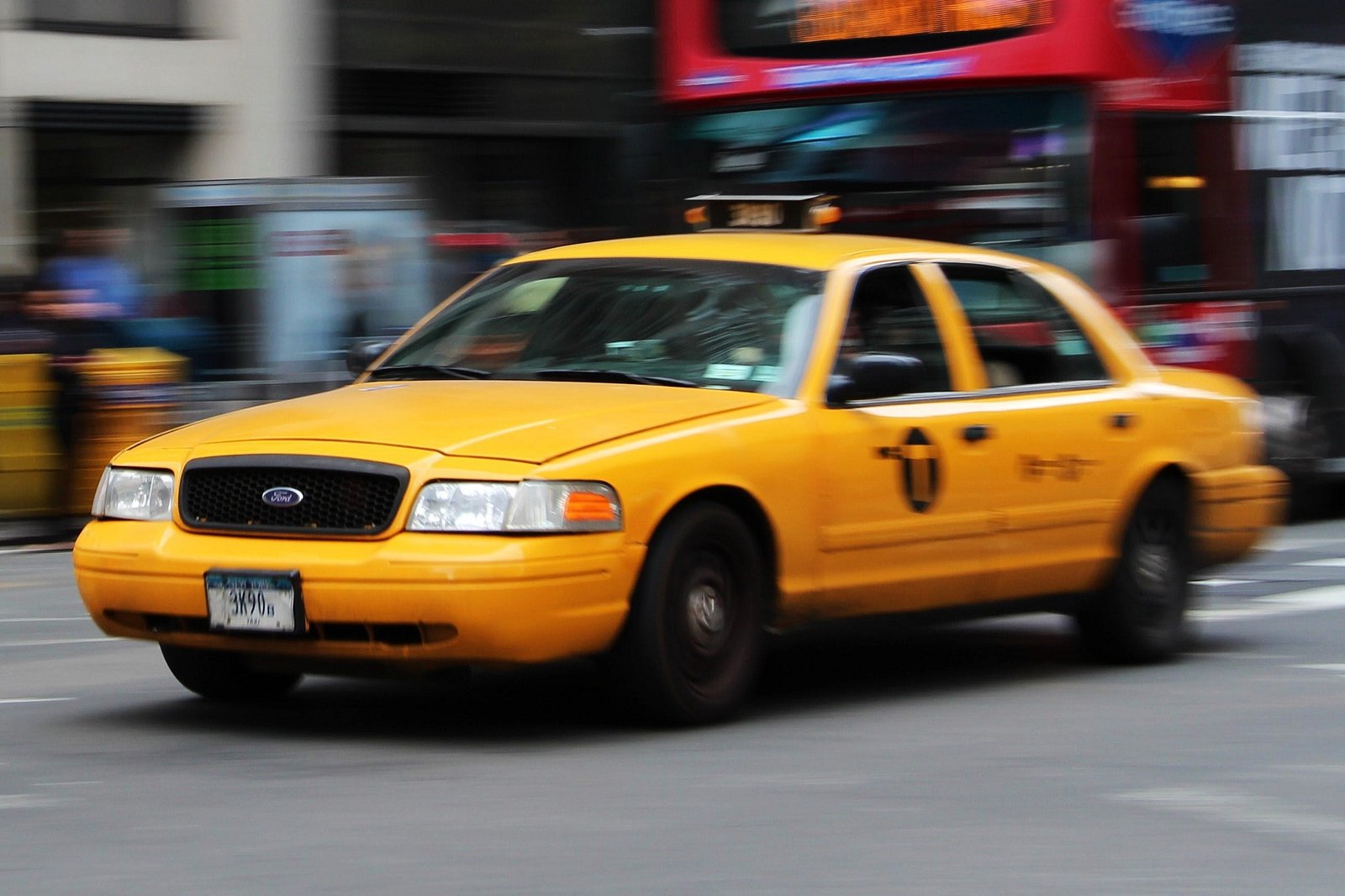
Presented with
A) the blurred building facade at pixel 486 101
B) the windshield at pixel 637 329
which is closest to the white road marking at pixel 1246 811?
the windshield at pixel 637 329

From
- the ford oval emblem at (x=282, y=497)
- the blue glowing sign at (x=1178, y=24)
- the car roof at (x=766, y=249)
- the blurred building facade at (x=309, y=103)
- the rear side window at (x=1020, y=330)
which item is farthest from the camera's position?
the blurred building facade at (x=309, y=103)

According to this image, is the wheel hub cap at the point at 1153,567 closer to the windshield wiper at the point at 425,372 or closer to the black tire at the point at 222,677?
the windshield wiper at the point at 425,372

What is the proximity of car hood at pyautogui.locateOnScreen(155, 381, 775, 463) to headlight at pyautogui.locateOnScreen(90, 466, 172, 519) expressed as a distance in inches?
4.7

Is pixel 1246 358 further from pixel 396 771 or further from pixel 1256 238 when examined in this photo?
pixel 396 771

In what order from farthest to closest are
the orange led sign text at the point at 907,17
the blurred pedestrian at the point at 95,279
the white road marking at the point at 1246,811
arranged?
the blurred pedestrian at the point at 95,279 < the orange led sign text at the point at 907,17 < the white road marking at the point at 1246,811

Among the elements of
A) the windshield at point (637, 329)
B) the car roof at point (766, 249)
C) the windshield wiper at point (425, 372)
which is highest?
the car roof at point (766, 249)

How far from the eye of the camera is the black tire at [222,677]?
282 inches

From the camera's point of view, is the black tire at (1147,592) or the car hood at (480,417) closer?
the car hood at (480,417)

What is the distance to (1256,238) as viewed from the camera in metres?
14.1

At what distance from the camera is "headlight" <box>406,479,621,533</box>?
627 cm

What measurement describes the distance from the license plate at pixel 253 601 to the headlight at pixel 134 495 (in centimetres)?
34

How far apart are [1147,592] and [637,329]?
233cm

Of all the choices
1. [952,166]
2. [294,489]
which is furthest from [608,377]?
[952,166]

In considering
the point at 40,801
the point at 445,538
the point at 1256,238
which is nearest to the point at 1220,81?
the point at 1256,238
